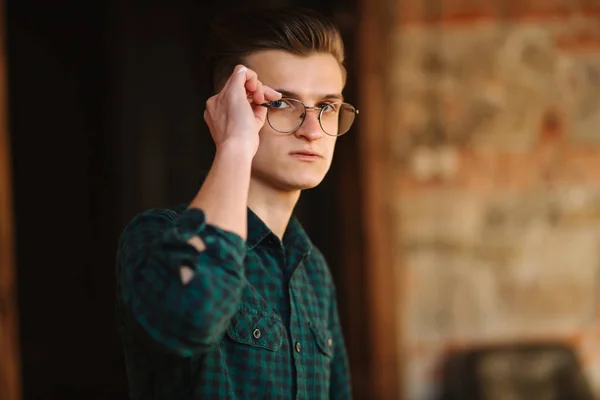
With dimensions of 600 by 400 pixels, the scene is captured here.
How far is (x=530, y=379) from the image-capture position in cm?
330

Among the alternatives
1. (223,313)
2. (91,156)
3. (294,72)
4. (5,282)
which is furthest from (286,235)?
(91,156)

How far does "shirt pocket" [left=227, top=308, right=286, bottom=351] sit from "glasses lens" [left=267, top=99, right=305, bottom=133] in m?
0.33

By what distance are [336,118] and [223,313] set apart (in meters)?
0.49

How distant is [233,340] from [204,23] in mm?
2888

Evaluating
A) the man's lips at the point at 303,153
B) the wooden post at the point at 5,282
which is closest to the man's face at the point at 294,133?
the man's lips at the point at 303,153

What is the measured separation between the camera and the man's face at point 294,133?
1282 millimetres

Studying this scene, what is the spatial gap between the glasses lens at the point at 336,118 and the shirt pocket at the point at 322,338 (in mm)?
Answer: 375

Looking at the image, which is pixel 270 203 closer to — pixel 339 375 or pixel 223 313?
pixel 223 313

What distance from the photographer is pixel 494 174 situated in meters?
3.42

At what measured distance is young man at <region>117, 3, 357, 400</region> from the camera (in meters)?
1.02

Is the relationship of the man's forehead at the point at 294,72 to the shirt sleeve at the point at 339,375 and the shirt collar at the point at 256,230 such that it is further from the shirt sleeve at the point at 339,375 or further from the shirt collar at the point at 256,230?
the shirt sleeve at the point at 339,375

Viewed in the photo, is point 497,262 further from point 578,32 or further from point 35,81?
point 35,81

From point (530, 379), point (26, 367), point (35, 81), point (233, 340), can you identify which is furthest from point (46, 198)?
point (233, 340)

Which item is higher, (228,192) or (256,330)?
(228,192)
